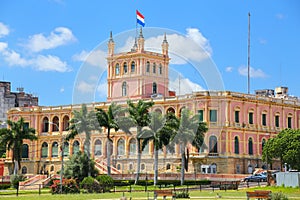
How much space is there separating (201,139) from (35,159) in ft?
108

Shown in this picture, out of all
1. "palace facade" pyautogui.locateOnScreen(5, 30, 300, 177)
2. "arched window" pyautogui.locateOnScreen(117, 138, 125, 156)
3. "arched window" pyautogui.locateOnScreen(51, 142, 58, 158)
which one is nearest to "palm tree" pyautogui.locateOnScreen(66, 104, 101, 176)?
"palace facade" pyautogui.locateOnScreen(5, 30, 300, 177)

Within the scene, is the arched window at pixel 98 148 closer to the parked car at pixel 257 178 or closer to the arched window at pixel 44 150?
the arched window at pixel 44 150

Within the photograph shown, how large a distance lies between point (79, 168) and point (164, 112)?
19671mm

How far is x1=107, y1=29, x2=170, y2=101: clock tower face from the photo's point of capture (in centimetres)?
9469

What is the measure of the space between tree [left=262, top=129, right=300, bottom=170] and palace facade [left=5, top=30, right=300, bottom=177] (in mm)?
6582

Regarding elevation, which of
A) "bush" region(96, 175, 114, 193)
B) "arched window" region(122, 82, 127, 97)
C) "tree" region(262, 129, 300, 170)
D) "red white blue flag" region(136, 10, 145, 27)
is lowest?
"bush" region(96, 175, 114, 193)

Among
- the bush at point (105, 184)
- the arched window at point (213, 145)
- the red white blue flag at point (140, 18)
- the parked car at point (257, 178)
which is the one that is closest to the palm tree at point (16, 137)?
the red white blue flag at point (140, 18)

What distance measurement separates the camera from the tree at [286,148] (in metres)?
73.4

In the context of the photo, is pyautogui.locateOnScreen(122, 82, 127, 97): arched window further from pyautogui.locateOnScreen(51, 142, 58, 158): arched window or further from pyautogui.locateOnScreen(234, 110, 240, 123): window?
pyautogui.locateOnScreen(234, 110, 240, 123): window

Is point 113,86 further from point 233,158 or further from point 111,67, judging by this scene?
point 233,158

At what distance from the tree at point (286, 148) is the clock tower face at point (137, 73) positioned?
22.3 metres

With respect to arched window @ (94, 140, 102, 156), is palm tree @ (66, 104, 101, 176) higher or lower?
higher

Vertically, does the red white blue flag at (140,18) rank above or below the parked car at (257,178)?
above

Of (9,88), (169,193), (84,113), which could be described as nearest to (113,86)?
(84,113)
